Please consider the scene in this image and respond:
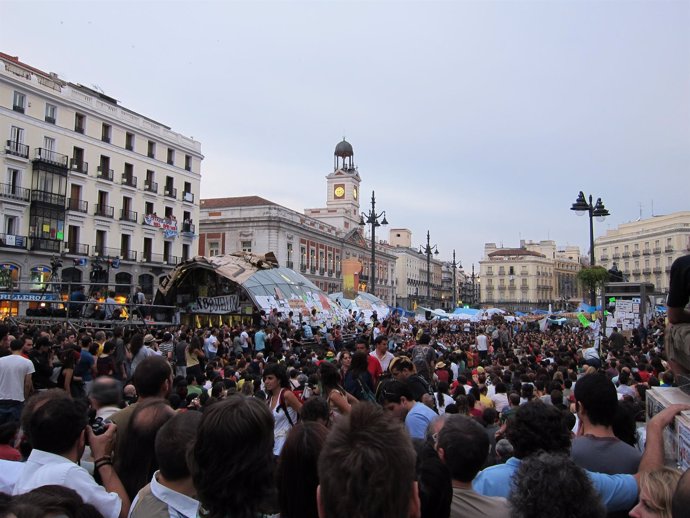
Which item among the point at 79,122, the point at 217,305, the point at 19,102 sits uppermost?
the point at 79,122

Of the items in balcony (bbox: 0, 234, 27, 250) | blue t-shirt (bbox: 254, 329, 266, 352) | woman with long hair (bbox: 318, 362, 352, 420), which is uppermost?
balcony (bbox: 0, 234, 27, 250)

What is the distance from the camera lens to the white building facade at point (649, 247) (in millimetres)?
66875

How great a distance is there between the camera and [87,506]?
2123mm

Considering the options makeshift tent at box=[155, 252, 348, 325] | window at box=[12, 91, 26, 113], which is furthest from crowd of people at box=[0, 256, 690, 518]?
window at box=[12, 91, 26, 113]

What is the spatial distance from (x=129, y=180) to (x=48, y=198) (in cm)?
721

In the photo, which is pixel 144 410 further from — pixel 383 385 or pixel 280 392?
pixel 383 385

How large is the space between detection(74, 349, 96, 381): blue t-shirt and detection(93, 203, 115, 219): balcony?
31.7 metres

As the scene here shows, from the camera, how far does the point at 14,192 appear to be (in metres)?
31.7

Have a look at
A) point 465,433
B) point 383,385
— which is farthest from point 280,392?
point 465,433

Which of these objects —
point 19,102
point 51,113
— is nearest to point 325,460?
point 19,102

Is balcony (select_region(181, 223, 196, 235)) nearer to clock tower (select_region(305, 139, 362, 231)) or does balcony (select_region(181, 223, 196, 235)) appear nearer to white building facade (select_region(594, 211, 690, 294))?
clock tower (select_region(305, 139, 362, 231))

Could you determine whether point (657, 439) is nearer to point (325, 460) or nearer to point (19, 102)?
point (325, 460)

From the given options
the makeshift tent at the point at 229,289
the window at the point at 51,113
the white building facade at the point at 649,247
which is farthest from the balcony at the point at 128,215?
the white building facade at the point at 649,247

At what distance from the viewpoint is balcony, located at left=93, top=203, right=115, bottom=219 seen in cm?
3684
